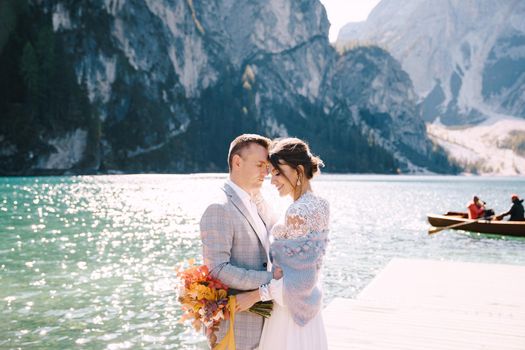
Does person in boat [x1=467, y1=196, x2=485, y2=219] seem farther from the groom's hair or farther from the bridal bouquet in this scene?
the bridal bouquet

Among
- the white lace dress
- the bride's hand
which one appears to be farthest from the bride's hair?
the bride's hand

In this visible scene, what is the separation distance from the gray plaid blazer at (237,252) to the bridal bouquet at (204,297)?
9cm

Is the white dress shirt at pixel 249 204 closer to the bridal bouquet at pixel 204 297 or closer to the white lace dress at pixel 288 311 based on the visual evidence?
the white lace dress at pixel 288 311

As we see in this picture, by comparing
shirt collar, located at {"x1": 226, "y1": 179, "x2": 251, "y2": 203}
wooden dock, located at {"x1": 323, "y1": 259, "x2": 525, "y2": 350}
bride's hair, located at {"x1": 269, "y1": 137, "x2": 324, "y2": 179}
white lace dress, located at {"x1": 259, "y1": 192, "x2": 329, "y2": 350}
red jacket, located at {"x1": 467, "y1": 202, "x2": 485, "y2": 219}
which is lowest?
wooden dock, located at {"x1": 323, "y1": 259, "x2": 525, "y2": 350}

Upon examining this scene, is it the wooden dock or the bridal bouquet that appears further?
the wooden dock

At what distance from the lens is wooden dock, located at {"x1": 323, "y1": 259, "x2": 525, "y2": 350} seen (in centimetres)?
902

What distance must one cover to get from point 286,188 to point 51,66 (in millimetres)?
149797

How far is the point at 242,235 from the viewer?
5242mm

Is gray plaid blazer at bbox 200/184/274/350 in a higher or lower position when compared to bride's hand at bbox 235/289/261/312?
higher

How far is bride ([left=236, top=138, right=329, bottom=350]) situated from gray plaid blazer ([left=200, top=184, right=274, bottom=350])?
0.57ft

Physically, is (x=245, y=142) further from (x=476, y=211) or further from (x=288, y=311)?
(x=476, y=211)

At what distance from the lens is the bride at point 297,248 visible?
16.7 ft

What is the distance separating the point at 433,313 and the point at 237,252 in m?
7.19

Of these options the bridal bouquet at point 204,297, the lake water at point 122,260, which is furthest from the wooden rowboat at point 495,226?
the bridal bouquet at point 204,297
